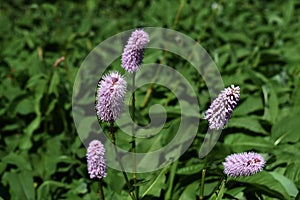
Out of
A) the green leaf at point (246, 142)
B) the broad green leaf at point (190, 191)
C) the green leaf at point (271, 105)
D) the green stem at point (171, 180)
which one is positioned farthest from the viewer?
the green leaf at point (271, 105)

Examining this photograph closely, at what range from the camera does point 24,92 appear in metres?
3.70

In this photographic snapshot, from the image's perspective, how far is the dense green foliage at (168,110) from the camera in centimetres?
282

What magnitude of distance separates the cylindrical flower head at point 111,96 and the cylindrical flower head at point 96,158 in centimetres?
12

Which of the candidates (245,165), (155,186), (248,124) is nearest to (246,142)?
(248,124)

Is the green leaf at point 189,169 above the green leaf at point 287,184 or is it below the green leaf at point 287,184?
above

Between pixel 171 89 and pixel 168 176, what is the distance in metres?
0.86

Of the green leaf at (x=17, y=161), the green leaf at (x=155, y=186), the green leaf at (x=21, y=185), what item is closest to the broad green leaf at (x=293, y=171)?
the green leaf at (x=155, y=186)

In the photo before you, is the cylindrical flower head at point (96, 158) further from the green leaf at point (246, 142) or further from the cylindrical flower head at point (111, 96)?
the green leaf at point (246, 142)

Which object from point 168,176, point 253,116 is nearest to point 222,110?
point 168,176

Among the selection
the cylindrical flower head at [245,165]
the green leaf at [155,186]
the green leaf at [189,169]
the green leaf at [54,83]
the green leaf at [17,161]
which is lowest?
the cylindrical flower head at [245,165]

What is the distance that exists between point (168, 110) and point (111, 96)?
4.70 ft

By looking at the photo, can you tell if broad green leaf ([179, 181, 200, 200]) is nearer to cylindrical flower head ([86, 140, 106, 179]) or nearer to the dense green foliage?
the dense green foliage

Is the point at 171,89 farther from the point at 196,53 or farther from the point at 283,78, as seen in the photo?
the point at 283,78

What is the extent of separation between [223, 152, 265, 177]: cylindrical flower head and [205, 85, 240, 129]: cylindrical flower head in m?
0.16
